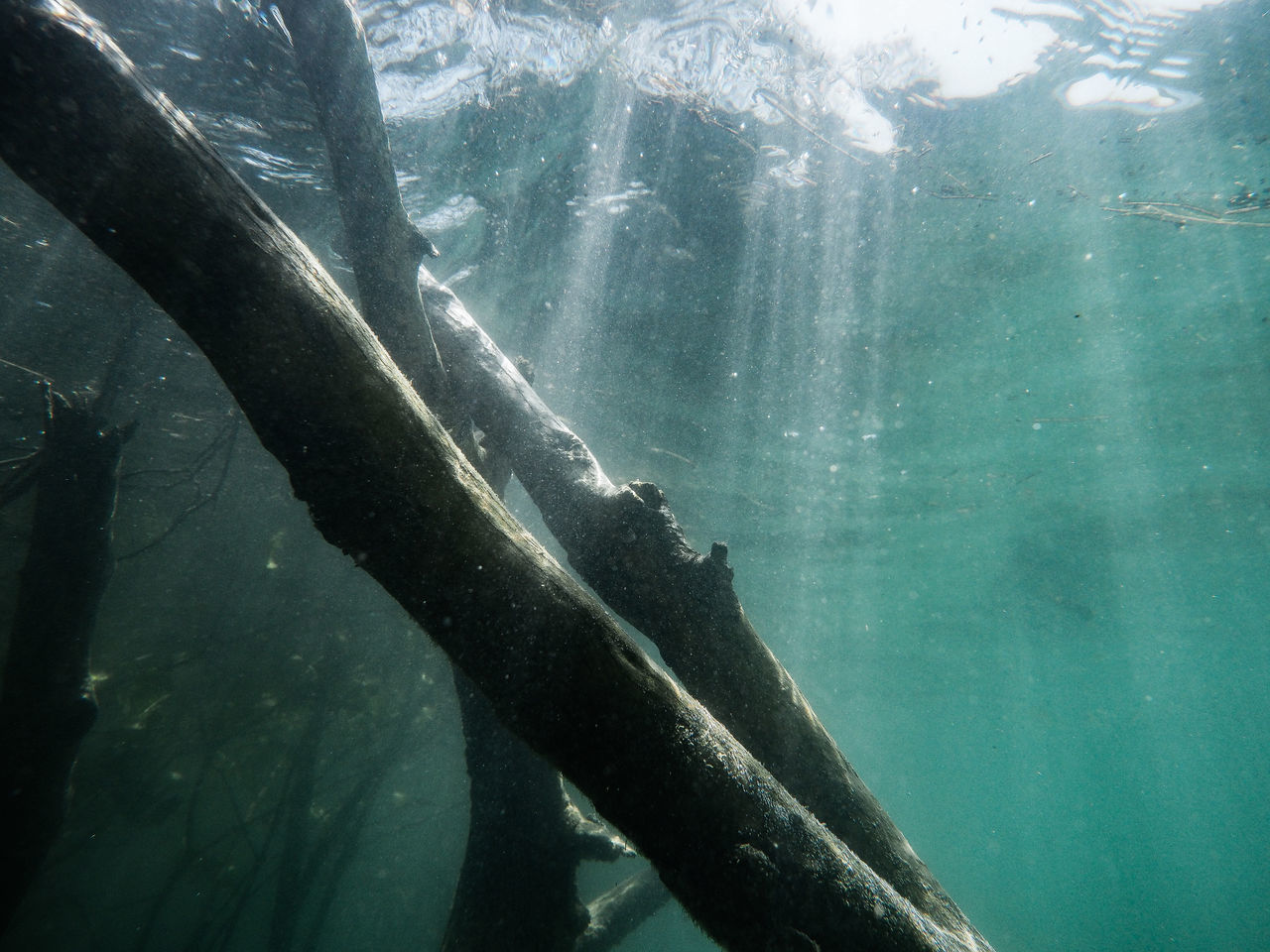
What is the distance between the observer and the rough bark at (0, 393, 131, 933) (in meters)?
5.36

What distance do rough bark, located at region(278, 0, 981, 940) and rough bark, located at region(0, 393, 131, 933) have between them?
488 centimetres

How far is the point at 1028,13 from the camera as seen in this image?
7.21 m

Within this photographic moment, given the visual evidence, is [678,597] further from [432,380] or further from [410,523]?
[432,380]

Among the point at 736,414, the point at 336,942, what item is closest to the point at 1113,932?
the point at 336,942

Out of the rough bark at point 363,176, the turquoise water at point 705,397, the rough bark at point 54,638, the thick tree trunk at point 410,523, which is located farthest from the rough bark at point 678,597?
the rough bark at point 54,638

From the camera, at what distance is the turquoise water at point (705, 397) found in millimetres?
8445

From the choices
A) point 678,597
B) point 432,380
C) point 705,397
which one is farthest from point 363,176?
point 705,397

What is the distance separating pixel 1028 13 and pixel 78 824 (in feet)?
92.9

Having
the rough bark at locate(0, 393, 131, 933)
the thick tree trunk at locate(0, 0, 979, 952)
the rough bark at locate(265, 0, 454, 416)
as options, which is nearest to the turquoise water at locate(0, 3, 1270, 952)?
the rough bark at locate(265, 0, 454, 416)

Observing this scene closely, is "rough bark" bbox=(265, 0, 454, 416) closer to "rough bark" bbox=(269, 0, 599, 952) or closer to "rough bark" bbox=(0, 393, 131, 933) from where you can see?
"rough bark" bbox=(269, 0, 599, 952)

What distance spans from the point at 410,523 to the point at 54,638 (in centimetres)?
703

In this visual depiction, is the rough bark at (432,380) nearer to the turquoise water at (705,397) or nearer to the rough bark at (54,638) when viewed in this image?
the turquoise water at (705,397)

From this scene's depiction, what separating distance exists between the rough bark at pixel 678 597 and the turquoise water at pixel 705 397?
447 cm

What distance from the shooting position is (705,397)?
47.6ft
